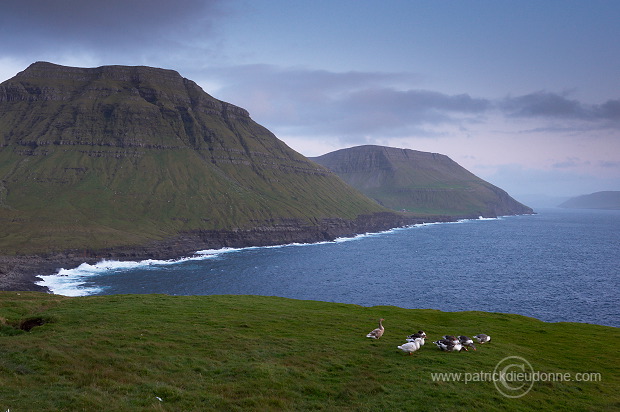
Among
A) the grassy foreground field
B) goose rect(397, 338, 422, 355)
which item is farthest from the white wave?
goose rect(397, 338, 422, 355)

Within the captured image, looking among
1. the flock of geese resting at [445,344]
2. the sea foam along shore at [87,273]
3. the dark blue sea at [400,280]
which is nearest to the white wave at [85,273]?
the sea foam along shore at [87,273]

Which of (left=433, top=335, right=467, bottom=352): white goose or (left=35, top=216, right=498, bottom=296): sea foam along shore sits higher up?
(left=433, top=335, right=467, bottom=352): white goose

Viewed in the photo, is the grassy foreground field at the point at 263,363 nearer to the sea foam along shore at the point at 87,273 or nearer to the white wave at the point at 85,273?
the white wave at the point at 85,273

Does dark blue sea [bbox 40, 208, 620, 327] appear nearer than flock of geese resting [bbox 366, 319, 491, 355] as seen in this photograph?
No

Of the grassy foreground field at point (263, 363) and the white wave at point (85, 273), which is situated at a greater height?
the grassy foreground field at point (263, 363)

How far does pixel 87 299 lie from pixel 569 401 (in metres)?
53.7

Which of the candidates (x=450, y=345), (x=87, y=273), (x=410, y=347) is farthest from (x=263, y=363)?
(x=87, y=273)

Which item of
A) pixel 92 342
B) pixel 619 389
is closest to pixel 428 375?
pixel 619 389

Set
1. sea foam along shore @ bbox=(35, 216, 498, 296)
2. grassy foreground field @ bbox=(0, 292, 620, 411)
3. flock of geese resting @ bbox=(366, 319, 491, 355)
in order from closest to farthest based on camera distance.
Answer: grassy foreground field @ bbox=(0, 292, 620, 411) < flock of geese resting @ bbox=(366, 319, 491, 355) < sea foam along shore @ bbox=(35, 216, 498, 296)

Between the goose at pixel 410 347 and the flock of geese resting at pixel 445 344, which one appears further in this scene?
the flock of geese resting at pixel 445 344

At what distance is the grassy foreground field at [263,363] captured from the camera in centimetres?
1975

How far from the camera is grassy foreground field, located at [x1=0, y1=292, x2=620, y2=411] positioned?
778 inches

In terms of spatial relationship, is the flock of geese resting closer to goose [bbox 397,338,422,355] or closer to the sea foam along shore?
goose [bbox 397,338,422,355]

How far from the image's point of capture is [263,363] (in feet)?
82.9
